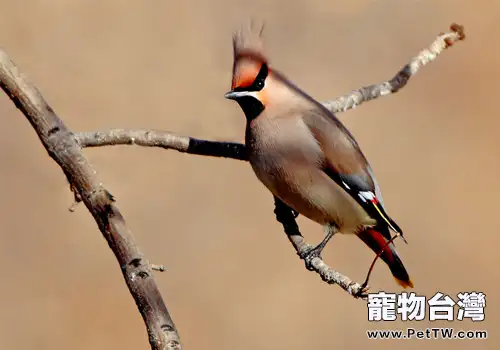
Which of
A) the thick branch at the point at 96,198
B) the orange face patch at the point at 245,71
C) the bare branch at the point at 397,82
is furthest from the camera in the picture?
the bare branch at the point at 397,82

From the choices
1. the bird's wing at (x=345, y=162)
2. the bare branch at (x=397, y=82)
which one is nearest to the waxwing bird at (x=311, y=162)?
the bird's wing at (x=345, y=162)

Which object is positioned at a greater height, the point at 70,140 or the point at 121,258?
the point at 70,140

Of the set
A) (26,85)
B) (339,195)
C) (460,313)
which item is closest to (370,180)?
(339,195)

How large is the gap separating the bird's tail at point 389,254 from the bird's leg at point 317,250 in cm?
9

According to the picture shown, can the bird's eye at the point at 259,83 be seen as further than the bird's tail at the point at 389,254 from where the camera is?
No

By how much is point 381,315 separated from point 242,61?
0.91 metres

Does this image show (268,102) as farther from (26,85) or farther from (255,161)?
(26,85)

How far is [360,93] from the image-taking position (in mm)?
2311

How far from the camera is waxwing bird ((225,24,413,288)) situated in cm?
204

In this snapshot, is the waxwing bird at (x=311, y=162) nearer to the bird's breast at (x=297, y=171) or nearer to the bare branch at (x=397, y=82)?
the bird's breast at (x=297, y=171)

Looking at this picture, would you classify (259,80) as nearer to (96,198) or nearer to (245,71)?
(245,71)

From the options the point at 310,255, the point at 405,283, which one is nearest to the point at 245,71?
the point at 310,255

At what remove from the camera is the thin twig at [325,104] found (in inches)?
78.6

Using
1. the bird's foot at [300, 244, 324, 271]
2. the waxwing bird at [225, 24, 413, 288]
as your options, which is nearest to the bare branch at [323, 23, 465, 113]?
the waxwing bird at [225, 24, 413, 288]
